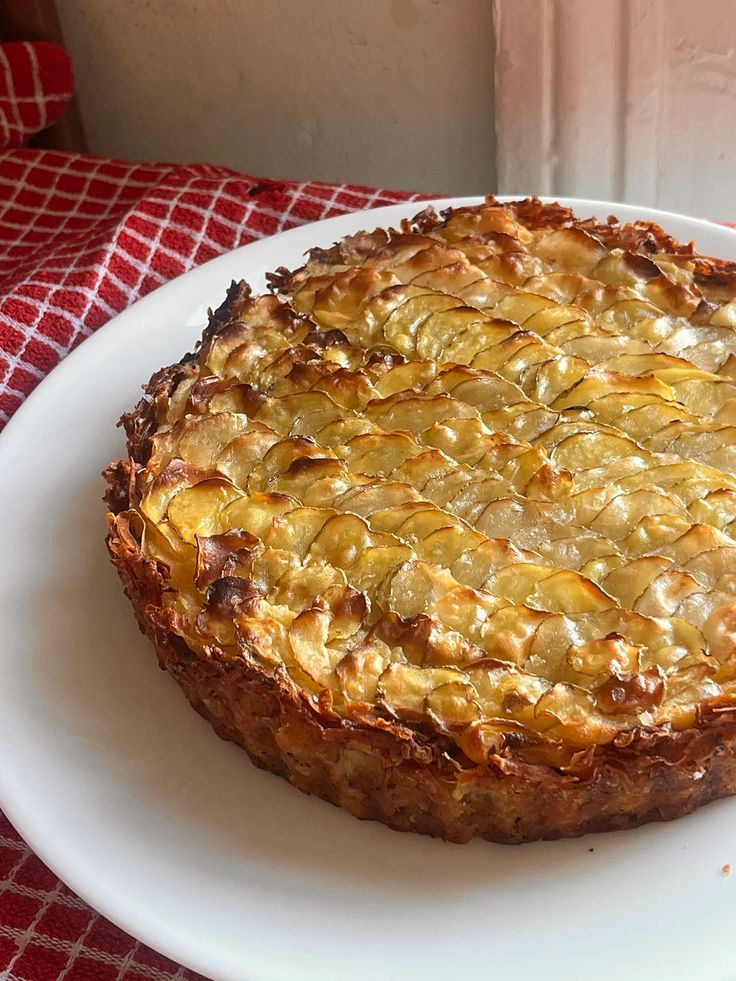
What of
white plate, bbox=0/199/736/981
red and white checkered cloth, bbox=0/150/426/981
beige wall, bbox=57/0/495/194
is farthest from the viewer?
beige wall, bbox=57/0/495/194

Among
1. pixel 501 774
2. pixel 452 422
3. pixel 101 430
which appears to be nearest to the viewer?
pixel 501 774

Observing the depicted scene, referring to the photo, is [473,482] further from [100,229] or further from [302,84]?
[302,84]

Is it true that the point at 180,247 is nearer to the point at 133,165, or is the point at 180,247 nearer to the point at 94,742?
the point at 133,165

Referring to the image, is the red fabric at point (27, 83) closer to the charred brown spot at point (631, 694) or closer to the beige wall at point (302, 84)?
the beige wall at point (302, 84)

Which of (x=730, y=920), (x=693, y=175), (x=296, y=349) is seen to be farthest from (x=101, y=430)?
(x=693, y=175)

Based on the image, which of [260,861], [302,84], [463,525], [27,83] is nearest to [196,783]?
[260,861]

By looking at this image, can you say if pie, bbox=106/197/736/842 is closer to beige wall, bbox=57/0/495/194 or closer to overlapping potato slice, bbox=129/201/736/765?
overlapping potato slice, bbox=129/201/736/765

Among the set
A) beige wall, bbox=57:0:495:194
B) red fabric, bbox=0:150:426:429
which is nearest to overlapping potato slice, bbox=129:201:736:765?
red fabric, bbox=0:150:426:429
